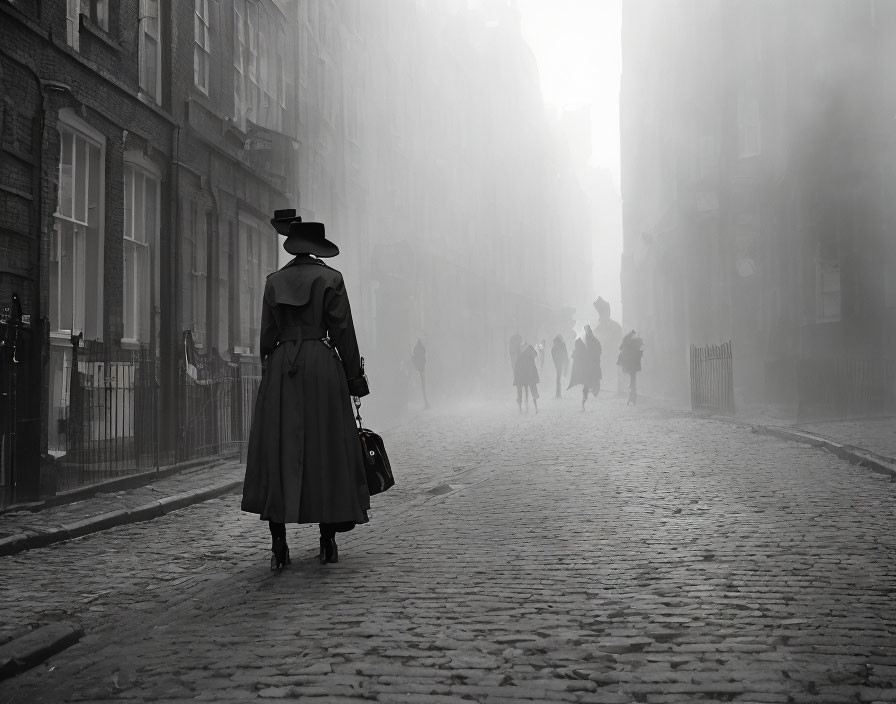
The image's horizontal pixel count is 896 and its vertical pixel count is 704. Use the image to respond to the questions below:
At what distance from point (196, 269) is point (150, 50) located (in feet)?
9.48

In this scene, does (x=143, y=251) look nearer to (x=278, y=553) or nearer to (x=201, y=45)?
(x=201, y=45)

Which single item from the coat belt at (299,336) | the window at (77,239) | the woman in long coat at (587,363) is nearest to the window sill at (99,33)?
the window at (77,239)

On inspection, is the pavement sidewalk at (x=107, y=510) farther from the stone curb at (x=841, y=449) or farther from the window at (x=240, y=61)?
the window at (x=240, y=61)

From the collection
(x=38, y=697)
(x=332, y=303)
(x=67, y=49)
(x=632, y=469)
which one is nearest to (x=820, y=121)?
(x=632, y=469)

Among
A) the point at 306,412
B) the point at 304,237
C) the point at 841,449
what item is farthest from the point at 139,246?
the point at 841,449

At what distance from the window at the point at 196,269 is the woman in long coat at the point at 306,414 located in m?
7.90

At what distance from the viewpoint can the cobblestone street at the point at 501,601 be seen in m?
3.63

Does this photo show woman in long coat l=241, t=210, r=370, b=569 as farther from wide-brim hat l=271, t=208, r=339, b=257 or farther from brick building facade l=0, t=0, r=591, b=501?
brick building facade l=0, t=0, r=591, b=501

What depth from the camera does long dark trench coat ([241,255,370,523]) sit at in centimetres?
559

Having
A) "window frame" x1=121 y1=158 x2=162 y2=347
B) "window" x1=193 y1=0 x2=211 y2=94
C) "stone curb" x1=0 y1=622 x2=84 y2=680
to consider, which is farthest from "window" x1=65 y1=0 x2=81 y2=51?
"stone curb" x1=0 y1=622 x2=84 y2=680

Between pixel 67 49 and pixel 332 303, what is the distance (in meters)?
5.75

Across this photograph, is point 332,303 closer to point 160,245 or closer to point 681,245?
point 160,245

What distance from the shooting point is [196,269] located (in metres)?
13.9

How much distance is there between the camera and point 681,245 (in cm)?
3450
